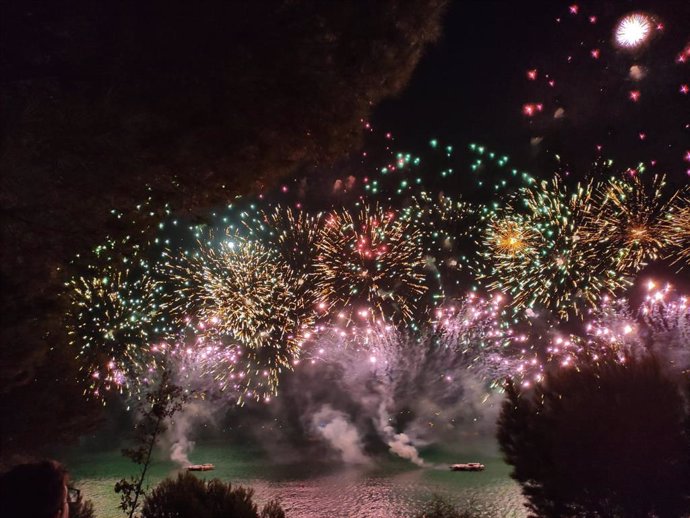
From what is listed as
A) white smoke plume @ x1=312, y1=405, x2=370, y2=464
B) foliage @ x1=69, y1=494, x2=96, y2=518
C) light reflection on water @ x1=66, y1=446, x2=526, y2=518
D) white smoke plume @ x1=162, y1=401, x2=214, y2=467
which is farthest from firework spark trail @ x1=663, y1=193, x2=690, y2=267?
white smoke plume @ x1=162, y1=401, x2=214, y2=467

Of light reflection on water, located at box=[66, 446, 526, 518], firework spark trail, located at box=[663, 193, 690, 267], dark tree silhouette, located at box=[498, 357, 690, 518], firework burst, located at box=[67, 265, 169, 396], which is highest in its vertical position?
firework spark trail, located at box=[663, 193, 690, 267]

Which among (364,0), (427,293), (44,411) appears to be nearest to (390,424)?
(427,293)

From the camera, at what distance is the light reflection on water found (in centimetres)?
1322

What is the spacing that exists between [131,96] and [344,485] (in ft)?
56.0

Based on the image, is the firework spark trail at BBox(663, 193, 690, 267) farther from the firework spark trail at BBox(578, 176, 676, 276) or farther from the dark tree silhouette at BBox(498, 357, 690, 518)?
the dark tree silhouette at BBox(498, 357, 690, 518)

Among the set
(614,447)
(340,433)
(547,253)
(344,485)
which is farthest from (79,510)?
(340,433)

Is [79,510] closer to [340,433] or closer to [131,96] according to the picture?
[131,96]

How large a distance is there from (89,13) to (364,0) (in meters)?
3.57

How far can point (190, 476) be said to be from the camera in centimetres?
771

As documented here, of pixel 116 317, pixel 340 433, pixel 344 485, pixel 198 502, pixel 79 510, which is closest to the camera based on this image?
pixel 198 502

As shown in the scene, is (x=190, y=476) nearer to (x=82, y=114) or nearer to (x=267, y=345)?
(x=82, y=114)

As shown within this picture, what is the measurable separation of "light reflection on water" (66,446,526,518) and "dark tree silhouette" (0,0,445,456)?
35.2 feet

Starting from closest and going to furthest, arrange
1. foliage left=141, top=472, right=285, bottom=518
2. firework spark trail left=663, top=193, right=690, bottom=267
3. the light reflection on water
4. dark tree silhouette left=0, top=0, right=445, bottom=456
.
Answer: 1. dark tree silhouette left=0, top=0, right=445, bottom=456
2. foliage left=141, top=472, right=285, bottom=518
3. the light reflection on water
4. firework spark trail left=663, top=193, right=690, bottom=267

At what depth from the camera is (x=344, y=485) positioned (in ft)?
58.6
